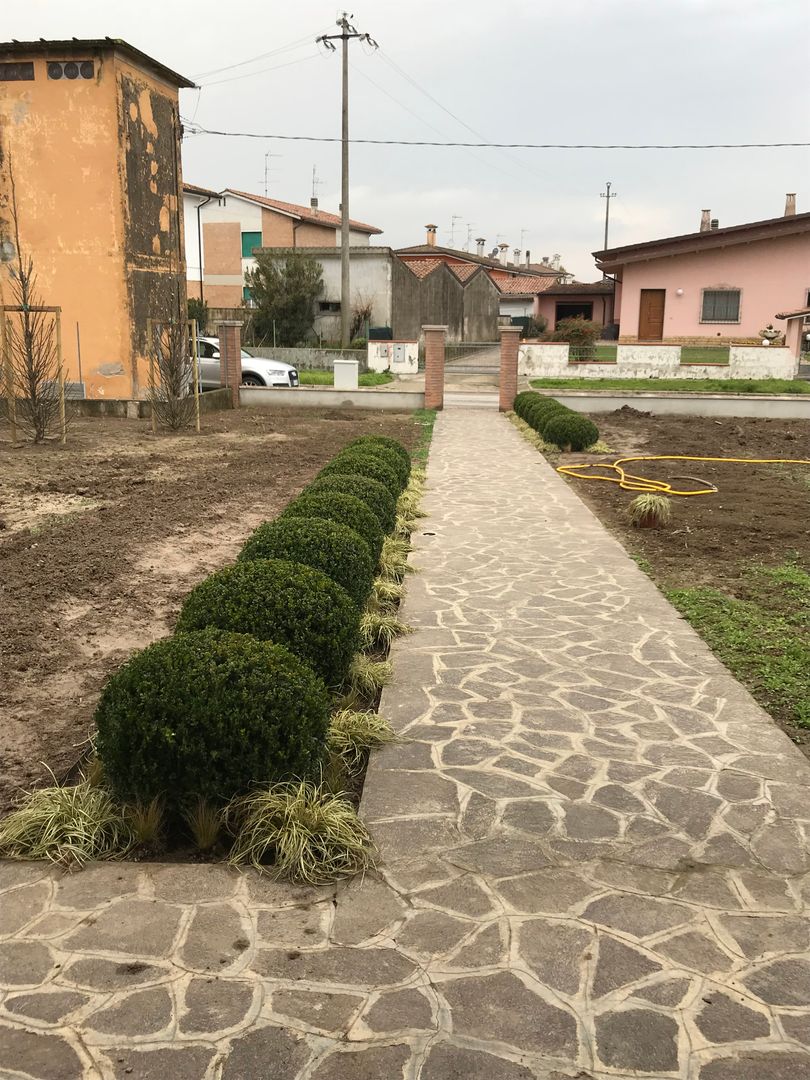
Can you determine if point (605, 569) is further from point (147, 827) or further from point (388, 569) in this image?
point (147, 827)

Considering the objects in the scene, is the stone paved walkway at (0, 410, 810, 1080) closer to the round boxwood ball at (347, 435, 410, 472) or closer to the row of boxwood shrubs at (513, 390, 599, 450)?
the round boxwood ball at (347, 435, 410, 472)

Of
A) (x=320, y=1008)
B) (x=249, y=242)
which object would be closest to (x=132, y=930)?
(x=320, y=1008)

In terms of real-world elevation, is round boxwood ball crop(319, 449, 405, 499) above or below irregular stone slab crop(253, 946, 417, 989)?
above

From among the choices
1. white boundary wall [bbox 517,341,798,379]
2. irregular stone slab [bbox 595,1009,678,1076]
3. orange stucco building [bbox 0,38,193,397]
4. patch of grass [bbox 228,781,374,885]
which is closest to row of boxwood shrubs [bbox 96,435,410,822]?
patch of grass [bbox 228,781,374,885]

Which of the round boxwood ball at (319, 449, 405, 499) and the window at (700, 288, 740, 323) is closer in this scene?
the round boxwood ball at (319, 449, 405, 499)

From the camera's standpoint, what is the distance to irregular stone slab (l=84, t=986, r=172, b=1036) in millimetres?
2580

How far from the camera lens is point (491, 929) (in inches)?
122

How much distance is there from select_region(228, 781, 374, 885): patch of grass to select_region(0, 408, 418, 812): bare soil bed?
1.22 meters

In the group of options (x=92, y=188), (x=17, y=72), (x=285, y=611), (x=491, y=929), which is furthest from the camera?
(x=92, y=188)

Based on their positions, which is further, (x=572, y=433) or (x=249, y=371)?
(x=249, y=371)

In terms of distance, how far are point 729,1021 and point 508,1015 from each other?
65 centimetres

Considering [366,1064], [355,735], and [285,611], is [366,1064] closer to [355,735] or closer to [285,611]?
[355,735]

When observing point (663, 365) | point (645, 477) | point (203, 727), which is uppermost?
point (663, 365)

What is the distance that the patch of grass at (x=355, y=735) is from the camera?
175 inches
